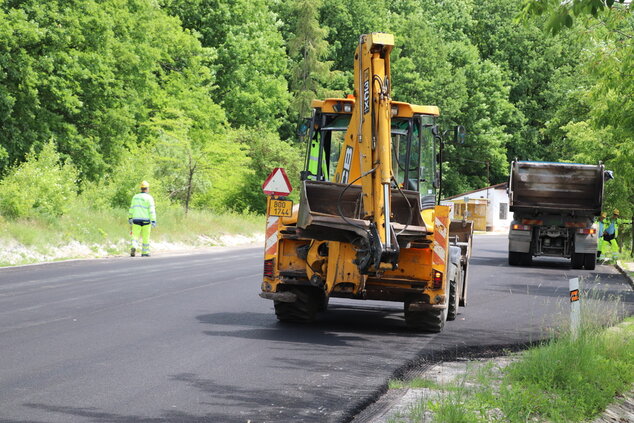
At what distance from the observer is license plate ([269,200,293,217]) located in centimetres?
1191

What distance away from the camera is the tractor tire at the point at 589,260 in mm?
26766

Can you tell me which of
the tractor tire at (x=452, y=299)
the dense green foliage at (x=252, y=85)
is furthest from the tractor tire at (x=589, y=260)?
the tractor tire at (x=452, y=299)

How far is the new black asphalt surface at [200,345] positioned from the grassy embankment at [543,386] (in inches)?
27.0

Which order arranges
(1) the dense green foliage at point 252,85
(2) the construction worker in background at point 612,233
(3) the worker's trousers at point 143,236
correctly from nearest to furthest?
1. (3) the worker's trousers at point 143,236
2. (1) the dense green foliage at point 252,85
3. (2) the construction worker in background at point 612,233

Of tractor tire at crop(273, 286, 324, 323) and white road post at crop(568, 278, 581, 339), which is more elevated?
white road post at crop(568, 278, 581, 339)

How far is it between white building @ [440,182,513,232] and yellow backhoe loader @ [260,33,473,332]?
6062 cm

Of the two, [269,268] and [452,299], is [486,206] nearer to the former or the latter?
[452,299]

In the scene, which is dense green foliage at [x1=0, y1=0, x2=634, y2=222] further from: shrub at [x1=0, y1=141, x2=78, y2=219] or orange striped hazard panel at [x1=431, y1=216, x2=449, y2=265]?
orange striped hazard panel at [x1=431, y1=216, x2=449, y2=265]

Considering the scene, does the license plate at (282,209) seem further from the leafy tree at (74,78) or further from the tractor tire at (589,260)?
the leafy tree at (74,78)

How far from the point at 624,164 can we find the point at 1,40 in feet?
62.6

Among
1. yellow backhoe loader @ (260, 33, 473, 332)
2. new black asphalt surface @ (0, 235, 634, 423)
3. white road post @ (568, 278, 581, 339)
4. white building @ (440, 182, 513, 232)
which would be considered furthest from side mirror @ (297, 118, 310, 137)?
white building @ (440, 182, 513, 232)

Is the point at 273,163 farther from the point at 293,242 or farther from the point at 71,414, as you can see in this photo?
the point at 71,414

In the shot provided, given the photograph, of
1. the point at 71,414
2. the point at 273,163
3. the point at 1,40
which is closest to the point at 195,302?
the point at 71,414

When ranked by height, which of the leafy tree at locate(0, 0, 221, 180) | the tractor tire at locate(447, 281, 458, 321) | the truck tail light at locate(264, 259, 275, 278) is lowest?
the tractor tire at locate(447, 281, 458, 321)
